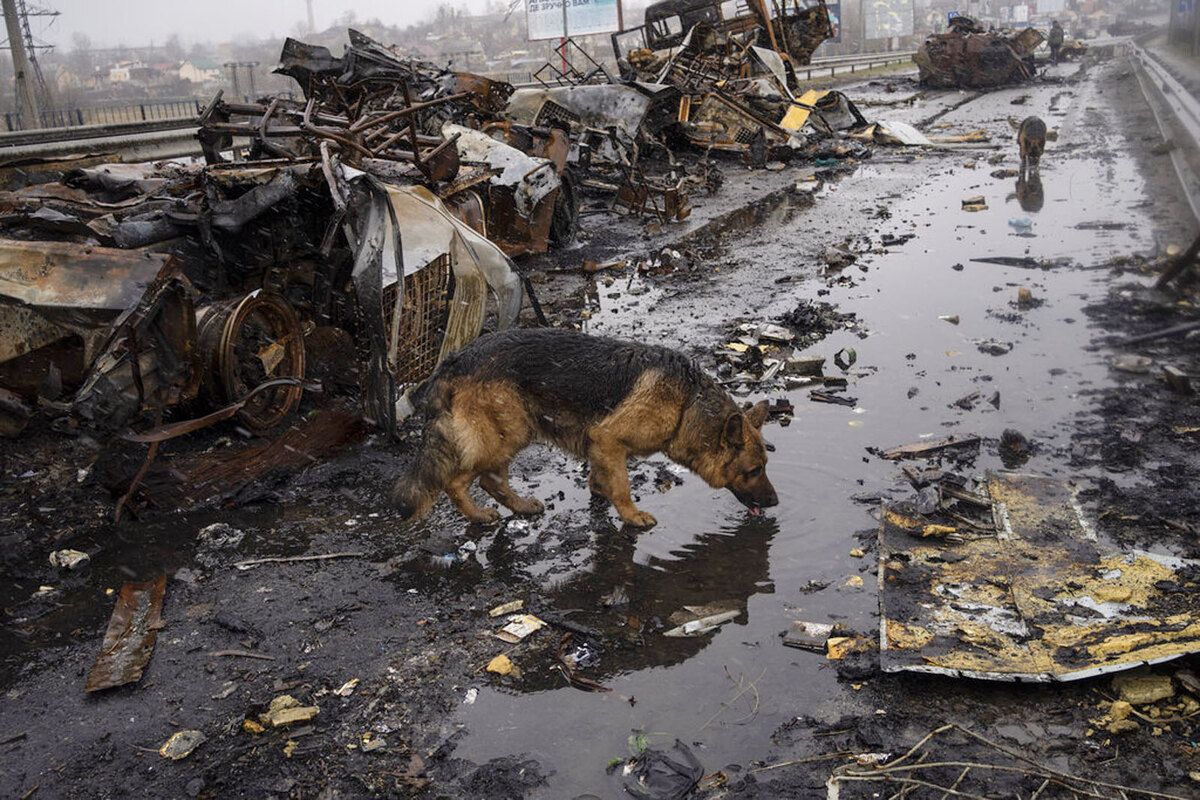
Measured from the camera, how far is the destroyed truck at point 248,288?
5641 mm

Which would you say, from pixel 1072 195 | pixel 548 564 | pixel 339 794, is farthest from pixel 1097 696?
pixel 1072 195

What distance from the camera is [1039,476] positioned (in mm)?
5699

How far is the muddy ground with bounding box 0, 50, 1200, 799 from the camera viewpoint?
355 centimetres

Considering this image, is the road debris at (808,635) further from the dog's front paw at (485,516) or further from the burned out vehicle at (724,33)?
the burned out vehicle at (724,33)

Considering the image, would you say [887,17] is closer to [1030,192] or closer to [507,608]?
[1030,192]

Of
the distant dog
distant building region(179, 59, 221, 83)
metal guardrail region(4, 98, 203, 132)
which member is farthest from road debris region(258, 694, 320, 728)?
distant building region(179, 59, 221, 83)

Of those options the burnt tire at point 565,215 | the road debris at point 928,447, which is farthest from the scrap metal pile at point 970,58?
the road debris at point 928,447

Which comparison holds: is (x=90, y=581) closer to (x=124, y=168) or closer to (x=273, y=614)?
(x=273, y=614)

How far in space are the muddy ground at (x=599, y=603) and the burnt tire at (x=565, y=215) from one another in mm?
3774

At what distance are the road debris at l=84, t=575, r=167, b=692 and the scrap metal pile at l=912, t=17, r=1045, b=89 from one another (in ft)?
122

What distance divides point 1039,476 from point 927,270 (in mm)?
5813

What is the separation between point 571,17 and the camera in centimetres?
3988

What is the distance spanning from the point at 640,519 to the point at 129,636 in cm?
283

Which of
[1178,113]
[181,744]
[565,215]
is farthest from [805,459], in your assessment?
[1178,113]
